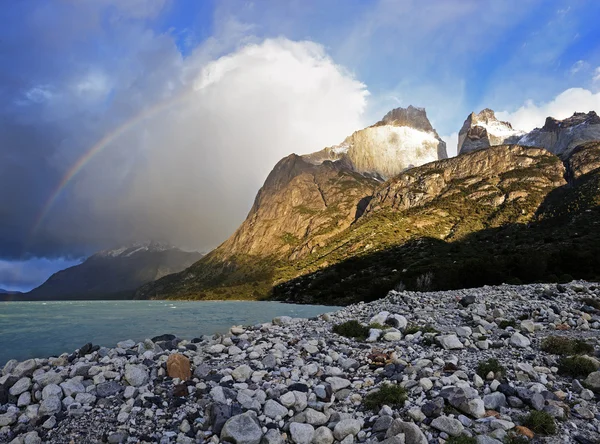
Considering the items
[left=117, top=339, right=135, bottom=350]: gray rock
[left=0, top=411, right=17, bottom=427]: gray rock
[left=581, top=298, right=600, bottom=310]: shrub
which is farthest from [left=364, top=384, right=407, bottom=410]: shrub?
[left=581, top=298, right=600, bottom=310]: shrub

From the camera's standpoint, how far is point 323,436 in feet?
24.1

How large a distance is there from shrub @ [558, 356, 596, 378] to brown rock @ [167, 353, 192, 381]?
37.3ft

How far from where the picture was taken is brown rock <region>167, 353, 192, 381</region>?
34.8ft

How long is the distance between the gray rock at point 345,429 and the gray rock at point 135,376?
5.90 m

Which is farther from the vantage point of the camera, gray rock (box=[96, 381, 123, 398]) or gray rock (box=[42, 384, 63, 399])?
gray rock (box=[96, 381, 123, 398])

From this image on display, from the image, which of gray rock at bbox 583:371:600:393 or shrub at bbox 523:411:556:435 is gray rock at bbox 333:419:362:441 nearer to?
shrub at bbox 523:411:556:435

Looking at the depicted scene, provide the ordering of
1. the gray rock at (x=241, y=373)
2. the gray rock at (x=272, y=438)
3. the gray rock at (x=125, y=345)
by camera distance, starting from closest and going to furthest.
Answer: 1. the gray rock at (x=272, y=438)
2. the gray rock at (x=241, y=373)
3. the gray rock at (x=125, y=345)

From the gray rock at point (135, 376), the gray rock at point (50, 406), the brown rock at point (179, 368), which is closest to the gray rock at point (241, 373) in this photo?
the brown rock at point (179, 368)

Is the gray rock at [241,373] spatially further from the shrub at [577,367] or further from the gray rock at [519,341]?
the gray rock at [519,341]

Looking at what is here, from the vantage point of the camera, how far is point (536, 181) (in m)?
194

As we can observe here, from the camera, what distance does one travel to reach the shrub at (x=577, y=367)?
408 inches

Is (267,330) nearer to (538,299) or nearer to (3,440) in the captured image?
(3,440)

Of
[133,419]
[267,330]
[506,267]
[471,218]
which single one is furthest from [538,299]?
[471,218]

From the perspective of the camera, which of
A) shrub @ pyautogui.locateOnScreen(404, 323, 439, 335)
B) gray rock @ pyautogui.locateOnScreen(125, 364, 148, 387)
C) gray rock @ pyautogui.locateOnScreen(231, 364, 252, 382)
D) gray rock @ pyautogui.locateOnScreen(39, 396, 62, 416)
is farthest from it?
shrub @ pyautogui.locateOnScreen(404, 323, 439, 335)
